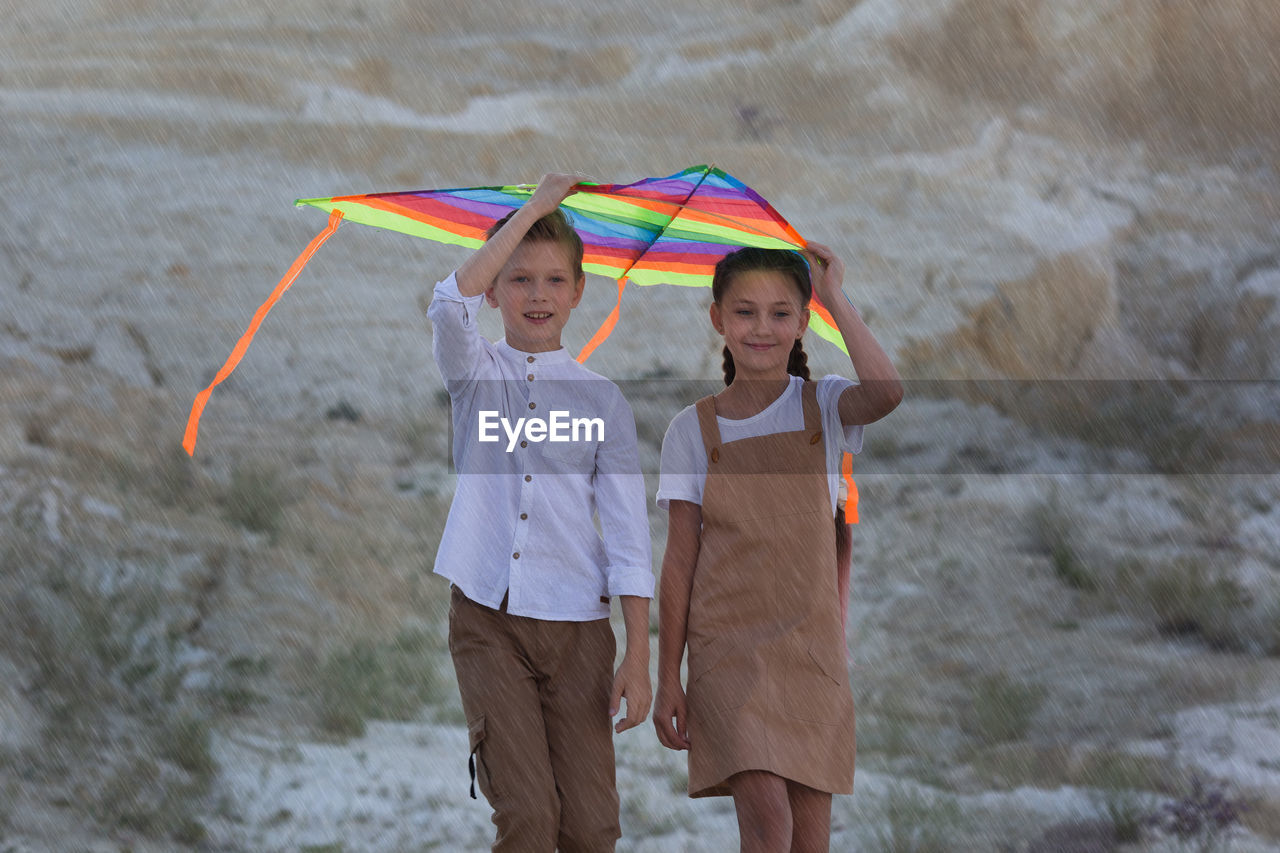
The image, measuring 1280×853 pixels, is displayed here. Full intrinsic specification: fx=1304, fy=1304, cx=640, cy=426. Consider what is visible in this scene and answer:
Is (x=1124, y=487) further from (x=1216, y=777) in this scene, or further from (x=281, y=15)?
(x=281, y=15)

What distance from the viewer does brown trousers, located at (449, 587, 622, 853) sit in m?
2.46

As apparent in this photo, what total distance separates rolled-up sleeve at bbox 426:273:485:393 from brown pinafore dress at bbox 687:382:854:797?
20.6 inches


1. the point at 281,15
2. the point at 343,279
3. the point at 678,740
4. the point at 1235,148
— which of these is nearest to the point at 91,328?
the point at 343,279

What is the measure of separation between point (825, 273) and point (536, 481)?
28.2 inches

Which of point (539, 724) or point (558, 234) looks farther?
point (558, 234)

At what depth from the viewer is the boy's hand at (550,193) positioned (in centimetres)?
254

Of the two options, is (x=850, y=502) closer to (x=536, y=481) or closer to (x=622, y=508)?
(x=622, y=508)

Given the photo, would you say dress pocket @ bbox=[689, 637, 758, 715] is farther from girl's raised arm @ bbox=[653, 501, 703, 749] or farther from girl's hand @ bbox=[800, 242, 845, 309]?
girl's hand @ bbox=[800, 242, 845, 309]

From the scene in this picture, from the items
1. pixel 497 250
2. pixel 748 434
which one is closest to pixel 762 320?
pixel 748 434

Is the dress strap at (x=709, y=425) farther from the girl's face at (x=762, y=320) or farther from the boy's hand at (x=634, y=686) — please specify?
the boy's hand at (x=634, y=686)

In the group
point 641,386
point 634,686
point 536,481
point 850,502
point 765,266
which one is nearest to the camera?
point 634,686

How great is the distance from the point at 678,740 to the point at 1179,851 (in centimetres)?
244

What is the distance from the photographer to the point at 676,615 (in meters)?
2.61

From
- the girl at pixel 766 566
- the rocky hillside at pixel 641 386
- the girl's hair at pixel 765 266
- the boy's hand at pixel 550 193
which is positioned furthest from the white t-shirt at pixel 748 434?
the rocky hillside at pixel 641 386
